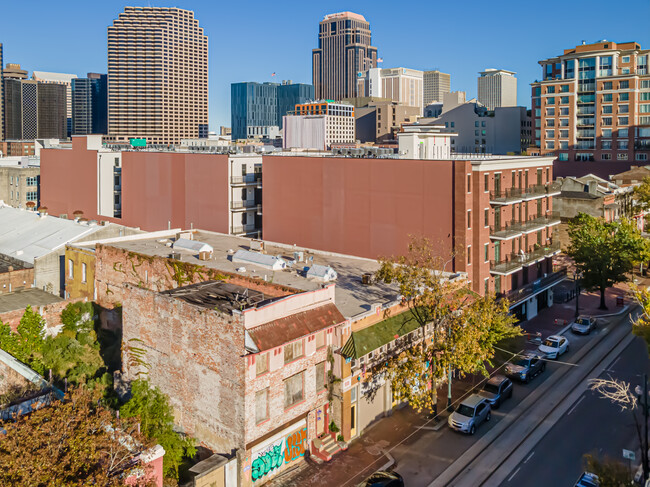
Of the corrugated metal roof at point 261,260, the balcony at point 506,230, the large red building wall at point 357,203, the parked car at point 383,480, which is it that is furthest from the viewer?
the balcony at point 506,230

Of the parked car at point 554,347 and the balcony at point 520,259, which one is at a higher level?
the balcony at point 520,259

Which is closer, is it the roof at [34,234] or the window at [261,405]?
the window at [261,405]

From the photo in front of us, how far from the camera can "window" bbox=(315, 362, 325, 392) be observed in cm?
3088

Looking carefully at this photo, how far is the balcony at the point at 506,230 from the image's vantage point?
160 feet

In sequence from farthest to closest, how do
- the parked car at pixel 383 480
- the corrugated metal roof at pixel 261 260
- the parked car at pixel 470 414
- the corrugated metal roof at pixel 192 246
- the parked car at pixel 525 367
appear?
the corrugated metal roof at pixel 192 246
the corrugated metal roof at pixel 261 260
the parked car at pixel 525 367
the parked car at pixel 470 414
the parked car at pixel 383 480

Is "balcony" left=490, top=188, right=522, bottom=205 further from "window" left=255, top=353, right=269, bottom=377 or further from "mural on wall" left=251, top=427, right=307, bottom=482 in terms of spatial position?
"window" left=255, top=353, right=269, bottom=377

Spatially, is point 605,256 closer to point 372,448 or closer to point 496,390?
point 496,390

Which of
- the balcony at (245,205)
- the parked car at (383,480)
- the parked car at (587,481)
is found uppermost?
the balcony at (245,205)

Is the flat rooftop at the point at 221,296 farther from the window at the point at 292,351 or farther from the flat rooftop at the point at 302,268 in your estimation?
the flat rooftop at the point at 302,268

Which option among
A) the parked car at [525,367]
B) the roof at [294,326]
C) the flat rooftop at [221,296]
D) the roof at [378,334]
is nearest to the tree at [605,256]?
the parked car at [525,367]

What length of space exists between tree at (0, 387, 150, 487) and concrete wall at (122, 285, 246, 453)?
5526 millimetres

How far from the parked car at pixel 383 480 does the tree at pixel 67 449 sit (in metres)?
10.2

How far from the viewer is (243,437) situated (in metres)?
27.4

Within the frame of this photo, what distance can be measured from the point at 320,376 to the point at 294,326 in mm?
3550
